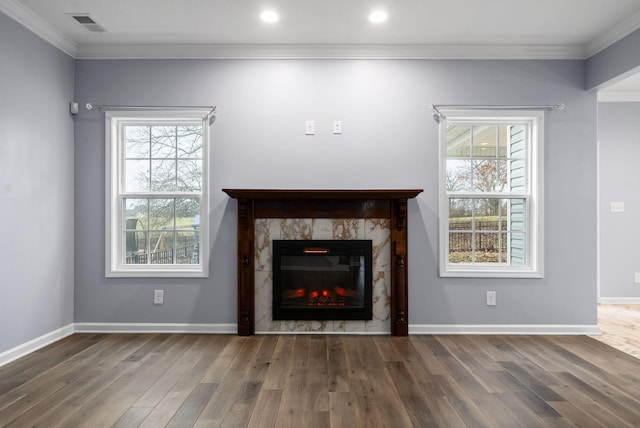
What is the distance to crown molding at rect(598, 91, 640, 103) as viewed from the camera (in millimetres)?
4652

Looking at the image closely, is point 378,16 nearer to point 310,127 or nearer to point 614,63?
point 310,127

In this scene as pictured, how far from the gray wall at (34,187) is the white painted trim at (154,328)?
20cm

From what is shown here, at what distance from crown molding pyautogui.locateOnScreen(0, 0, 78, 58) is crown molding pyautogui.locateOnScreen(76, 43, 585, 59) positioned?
4.6 inches

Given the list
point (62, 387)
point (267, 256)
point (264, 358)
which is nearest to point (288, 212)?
point (267, 256)

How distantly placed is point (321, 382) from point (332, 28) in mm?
2704

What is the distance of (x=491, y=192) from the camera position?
3.66 meters

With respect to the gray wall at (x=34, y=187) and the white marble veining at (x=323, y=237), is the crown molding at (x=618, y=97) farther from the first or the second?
the gray wall at (x=34, y=187)

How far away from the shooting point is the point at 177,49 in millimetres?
3521

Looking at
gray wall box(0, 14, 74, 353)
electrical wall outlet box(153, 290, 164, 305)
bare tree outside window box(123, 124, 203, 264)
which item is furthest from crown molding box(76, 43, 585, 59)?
electrical wall outlet box(153, 290, 164, 305)

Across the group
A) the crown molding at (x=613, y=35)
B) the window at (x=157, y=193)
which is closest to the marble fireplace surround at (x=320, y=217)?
the window at (x=157, y=193)

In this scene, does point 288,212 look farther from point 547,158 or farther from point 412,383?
point 547,158

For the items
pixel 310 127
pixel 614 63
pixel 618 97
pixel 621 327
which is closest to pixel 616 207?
pixel 618 97

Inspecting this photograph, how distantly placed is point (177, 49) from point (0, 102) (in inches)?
56.0

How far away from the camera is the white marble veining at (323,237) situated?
351 cm
